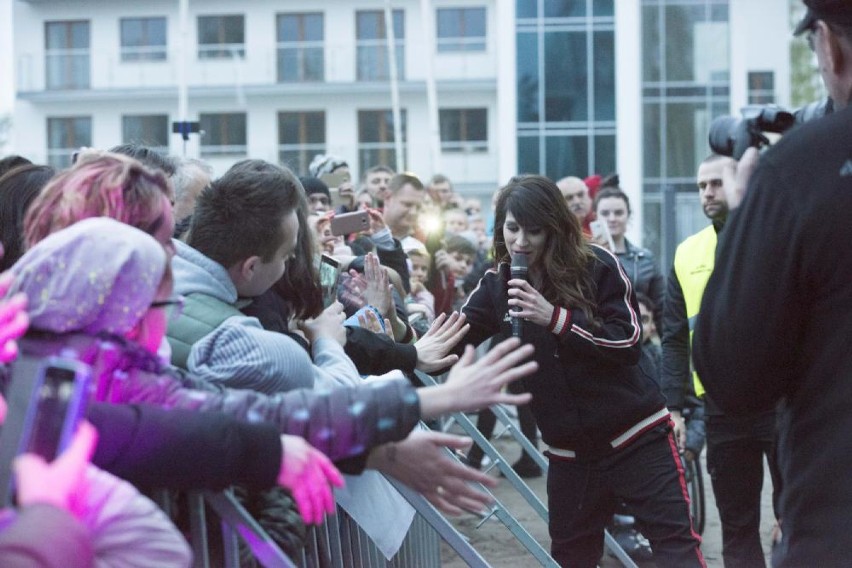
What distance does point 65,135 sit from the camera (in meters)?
40.8

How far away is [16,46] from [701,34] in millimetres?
21055

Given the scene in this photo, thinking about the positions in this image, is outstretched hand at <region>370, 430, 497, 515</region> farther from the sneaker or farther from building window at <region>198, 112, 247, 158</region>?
building window at <region>198, 112, 247, 158</region>

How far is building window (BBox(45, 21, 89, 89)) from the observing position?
1577 inches

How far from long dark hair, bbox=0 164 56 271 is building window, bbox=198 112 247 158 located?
35.0m

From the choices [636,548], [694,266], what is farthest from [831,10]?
[636,548]

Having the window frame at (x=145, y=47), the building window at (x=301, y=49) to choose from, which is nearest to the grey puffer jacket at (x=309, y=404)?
the building window at (x=301, y=49)

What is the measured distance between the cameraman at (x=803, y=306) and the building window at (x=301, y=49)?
36.8m

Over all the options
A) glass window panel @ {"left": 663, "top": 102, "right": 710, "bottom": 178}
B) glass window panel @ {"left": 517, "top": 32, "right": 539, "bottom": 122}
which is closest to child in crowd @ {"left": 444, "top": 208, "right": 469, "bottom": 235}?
glass window panel @ {"left": 517, "top": 32, "right": 539, "bottom": 122}

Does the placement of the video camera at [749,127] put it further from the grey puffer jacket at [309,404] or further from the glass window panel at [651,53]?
the glass window panel at [651,53]

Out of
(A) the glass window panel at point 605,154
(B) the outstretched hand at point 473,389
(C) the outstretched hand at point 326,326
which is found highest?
(A) the glass window panel at point 605,154

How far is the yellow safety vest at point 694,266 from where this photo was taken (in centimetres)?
659

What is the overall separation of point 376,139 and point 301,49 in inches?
137

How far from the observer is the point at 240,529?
2.71m

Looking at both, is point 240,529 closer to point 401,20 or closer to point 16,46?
point 401,20
